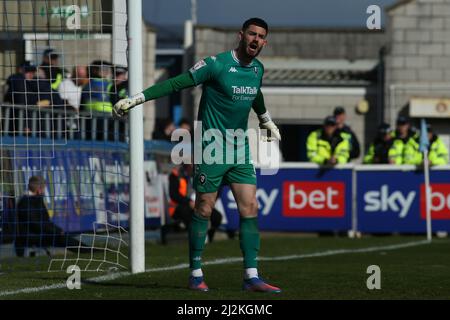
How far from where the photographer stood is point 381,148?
78.3 ft

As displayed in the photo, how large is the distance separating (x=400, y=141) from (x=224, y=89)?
1385 cm

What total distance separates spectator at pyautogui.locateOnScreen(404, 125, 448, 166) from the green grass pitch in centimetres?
463

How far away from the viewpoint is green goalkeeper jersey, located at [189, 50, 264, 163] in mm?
10281

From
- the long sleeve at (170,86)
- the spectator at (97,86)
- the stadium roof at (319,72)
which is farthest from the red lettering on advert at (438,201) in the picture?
the long sleeve at (170,86)

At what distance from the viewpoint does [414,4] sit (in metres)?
31.7

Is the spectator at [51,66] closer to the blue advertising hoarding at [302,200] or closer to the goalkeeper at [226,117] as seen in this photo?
the goalkeeper at [226,117]

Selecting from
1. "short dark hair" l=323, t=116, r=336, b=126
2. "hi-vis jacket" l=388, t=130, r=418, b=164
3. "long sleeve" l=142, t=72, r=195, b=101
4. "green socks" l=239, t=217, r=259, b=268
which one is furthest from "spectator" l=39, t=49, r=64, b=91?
"hi-vis jacket" l=388, t=130, r=418, b=164

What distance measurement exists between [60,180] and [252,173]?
257 inches

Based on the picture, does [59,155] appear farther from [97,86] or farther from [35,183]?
Result: [35,183]

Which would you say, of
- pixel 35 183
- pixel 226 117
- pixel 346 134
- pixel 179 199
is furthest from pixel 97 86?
pixel 346 134

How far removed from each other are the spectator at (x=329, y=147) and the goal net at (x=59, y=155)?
202 inches

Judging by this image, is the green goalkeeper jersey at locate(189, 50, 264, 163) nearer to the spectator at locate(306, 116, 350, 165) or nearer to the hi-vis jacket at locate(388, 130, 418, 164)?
the spectator at locate(306, 116, 350, 165)
